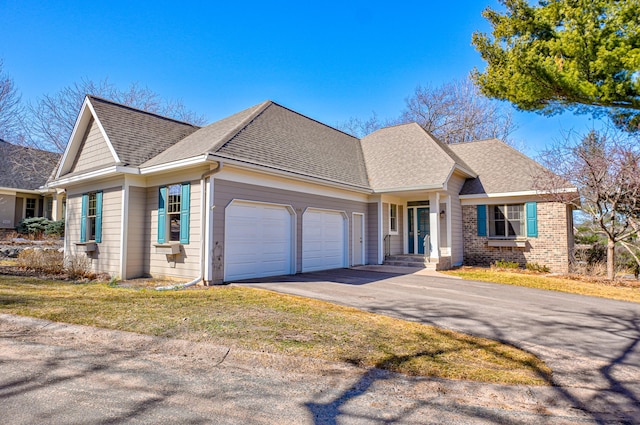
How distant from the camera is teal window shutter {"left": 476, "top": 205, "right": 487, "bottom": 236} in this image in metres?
15.8

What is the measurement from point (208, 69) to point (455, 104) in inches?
755

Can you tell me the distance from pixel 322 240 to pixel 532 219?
27.6 feet

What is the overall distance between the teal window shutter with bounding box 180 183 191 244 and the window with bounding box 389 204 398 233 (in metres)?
8.77

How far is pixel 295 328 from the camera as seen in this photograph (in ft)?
17.8

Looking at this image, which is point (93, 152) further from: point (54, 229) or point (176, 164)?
point (54, 229)

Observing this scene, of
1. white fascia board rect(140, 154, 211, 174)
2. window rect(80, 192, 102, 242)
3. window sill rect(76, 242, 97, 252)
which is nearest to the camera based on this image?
white fascia board rect(140, 154, 211, 174)

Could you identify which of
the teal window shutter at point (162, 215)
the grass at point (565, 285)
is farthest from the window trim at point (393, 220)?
Answer: the teal window shutter at point (162, 215)

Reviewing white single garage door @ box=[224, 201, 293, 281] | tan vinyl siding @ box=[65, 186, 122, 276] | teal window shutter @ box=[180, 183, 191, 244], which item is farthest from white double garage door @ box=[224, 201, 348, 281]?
tan vinyl siding @ box=[65, 186, 122, 276]

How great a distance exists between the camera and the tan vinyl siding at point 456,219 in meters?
15.2

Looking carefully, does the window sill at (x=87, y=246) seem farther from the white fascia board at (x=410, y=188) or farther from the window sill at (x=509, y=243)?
the window sill at (x=509, y=243)

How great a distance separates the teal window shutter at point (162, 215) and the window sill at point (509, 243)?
41.1ft

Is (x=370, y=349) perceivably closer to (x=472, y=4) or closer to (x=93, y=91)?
(x=472, y=4)

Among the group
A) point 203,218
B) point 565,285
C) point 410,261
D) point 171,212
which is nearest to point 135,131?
point 171,212

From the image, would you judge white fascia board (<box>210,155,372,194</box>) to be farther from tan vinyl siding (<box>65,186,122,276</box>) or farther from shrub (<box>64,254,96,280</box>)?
shrub (<box>64,254,96,280</box>)
